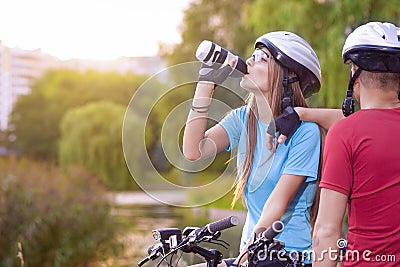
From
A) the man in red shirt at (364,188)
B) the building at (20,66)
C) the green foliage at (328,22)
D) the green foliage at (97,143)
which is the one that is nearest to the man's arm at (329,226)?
the man in red shirt at (364,188)

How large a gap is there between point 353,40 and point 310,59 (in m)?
0.33

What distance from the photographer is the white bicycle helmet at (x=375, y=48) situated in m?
1.99

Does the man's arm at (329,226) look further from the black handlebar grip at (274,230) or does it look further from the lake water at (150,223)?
the lake water at (150,223)

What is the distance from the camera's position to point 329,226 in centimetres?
193

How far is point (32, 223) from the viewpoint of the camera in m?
7.81

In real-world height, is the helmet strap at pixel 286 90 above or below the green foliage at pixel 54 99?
above

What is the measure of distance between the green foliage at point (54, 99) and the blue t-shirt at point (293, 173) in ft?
138

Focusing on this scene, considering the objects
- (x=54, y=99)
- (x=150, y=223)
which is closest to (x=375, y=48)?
(x=150, y=223)

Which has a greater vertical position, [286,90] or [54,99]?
[286,90]

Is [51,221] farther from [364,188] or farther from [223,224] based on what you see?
[364,188]

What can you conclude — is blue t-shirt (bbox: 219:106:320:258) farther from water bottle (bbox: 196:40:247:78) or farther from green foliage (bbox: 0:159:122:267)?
green foliage (bbox: 0:159:122:267)

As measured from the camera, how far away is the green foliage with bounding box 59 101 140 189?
26.3m

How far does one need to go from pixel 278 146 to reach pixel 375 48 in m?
0.48

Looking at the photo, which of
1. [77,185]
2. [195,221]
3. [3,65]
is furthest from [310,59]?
[3,65]
